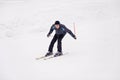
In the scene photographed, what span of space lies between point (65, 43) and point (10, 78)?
6.40 meters

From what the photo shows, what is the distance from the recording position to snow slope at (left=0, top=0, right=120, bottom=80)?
32.1 feet

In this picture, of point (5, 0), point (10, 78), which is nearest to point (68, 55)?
point (10, 78)

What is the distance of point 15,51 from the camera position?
14.1 m

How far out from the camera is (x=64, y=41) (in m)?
16.2

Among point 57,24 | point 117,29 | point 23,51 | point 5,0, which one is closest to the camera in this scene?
point 57,24

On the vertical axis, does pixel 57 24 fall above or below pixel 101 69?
above

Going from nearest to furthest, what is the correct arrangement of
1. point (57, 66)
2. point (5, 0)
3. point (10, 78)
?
point (10, 78) < point (57, 66) < point (5, 0)

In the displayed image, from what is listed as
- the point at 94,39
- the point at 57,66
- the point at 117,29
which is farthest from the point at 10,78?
the point at 117,29

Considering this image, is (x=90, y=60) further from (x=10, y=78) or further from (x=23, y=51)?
(x=23, y=51)

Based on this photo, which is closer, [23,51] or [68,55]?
[68,55]

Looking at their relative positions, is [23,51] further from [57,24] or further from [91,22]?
[91,22]

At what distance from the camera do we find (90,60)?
36.1 ft

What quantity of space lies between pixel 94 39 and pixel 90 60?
476 centimetres

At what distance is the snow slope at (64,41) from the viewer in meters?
9.80
